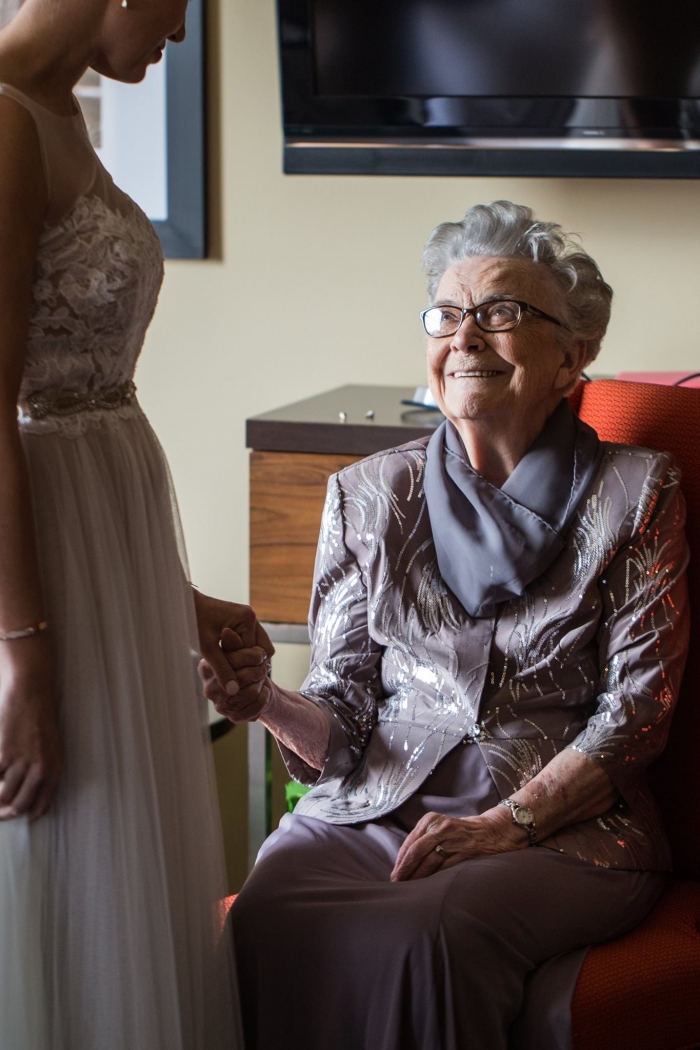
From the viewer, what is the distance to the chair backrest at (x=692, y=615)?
1.48 meters

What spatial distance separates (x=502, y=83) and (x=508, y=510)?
110 cm

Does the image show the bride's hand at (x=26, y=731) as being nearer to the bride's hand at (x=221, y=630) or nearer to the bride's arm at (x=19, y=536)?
the bride's arm at (x=19, y=536)

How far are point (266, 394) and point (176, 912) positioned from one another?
1.64 m

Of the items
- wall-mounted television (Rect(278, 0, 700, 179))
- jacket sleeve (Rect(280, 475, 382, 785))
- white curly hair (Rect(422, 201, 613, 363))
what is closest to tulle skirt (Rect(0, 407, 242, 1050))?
jacket sleeve (Rect(280, 475, 382, 785))

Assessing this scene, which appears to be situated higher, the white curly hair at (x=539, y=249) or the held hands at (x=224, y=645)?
the white curly hair at (x=539, y=249)

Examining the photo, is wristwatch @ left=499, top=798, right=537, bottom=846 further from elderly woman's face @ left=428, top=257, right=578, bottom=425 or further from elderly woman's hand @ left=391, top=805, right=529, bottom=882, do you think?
elderly woman's face @ left=428, top=257, right=578, bottom=425

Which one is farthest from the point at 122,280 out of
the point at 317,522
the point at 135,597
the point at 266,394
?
the point at 266,394

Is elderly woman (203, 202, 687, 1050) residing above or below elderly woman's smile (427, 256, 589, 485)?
below

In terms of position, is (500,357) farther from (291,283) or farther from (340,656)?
(291,283)

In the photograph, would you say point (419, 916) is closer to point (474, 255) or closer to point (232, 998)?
point (232, 998)

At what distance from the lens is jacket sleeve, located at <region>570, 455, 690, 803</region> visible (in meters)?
1.38

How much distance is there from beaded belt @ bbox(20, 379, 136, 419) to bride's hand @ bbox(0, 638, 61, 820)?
219 mm

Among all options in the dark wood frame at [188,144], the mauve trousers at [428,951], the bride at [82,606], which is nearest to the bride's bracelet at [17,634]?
the bride at [82,606]

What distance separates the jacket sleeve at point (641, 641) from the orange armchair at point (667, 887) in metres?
0.08
